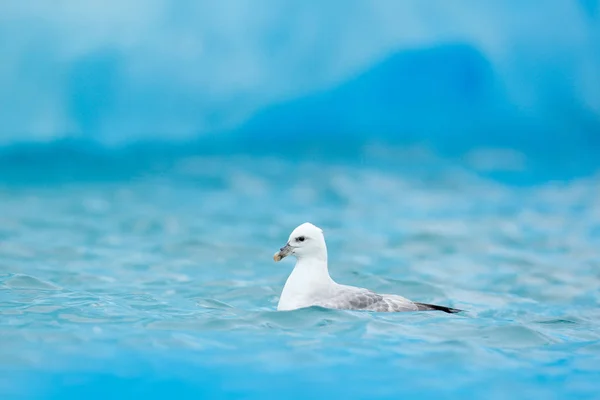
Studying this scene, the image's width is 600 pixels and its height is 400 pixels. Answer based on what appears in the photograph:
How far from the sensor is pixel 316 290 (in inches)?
320

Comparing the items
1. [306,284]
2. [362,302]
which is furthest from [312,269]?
[362,302]

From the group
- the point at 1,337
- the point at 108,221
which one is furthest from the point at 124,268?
the point at 1,337

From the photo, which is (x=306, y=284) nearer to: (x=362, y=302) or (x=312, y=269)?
(x=312, y=269)

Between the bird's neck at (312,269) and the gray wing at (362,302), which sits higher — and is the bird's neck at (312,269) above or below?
above

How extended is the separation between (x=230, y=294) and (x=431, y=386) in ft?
12.3

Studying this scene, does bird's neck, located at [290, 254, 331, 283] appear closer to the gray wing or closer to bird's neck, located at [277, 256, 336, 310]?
bird's neck, located at [277, 256, 336, 310]

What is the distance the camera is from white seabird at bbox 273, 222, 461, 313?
8.07 m

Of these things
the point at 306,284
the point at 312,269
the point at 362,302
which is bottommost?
the point at 362,302

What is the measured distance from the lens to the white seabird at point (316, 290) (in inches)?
318

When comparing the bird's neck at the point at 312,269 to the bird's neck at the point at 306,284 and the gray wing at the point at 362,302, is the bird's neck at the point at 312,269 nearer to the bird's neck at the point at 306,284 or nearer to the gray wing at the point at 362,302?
the bird's neck at the point at 306,284

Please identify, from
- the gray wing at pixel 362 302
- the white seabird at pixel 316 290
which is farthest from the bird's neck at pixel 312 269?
the gray wing at pixel 362 302

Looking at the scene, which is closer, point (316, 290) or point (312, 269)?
point (316, 290)

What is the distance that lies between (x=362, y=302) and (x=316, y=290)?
38cm

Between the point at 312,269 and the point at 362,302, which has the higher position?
the point at 312,269
